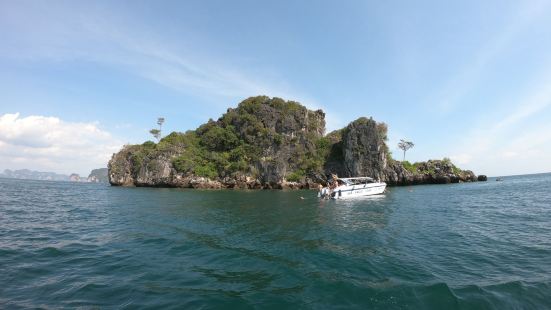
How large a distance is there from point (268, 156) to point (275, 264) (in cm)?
5630

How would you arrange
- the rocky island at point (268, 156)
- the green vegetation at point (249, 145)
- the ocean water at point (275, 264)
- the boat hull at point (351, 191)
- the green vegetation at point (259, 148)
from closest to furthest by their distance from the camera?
the ocean water at point (275, 264) < the boat hull at point (351, 191) < the rocky island at point (268, 156) < the green vegetation at point (259, 148) < the green vegetation at point (249, 145)

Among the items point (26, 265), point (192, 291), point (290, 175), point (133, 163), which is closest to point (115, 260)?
point (26, 265)

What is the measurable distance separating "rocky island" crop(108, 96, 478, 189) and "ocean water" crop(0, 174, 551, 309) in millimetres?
46753

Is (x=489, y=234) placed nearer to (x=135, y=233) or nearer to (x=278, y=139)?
(x=135, y=233)

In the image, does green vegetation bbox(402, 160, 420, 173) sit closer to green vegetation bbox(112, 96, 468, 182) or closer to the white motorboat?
green vegetation bbox(112, 96, 468, 182)

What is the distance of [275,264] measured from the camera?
983cm

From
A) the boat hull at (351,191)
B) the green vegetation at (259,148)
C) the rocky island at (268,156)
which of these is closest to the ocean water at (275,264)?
the boat hull at (351,191)

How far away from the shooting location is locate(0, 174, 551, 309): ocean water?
701cm

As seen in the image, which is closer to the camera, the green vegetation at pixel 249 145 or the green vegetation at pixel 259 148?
the green vegetation at pixel 259 148

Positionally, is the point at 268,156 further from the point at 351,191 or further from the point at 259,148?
the point at 351,191

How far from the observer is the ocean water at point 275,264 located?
276 inches

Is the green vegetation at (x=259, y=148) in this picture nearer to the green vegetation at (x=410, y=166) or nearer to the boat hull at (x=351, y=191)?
the green vegetation at (x=410, y=166)

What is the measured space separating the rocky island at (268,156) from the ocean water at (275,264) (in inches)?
1841

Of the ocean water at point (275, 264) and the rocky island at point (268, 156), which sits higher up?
the rocky island at point (268, 156)
